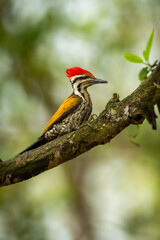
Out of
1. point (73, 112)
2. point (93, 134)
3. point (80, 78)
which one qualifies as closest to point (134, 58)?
point (93, 134)

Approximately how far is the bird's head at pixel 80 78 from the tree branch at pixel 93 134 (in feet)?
4.52

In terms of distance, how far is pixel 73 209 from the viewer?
761cm

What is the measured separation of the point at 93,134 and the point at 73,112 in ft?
3.91

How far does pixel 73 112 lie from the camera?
4.09m

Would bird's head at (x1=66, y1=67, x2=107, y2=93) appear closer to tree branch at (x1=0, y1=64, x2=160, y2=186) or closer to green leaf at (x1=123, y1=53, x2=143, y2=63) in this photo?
green leaf at (x1=123, y1=53, x2=143, y2=63)

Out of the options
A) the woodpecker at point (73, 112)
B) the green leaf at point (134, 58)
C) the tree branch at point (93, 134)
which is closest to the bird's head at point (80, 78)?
the woodpecker at point (73, 112)

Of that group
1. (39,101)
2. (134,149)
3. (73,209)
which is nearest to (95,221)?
(73,209)

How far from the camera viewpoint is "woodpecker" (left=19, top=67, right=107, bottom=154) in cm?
389

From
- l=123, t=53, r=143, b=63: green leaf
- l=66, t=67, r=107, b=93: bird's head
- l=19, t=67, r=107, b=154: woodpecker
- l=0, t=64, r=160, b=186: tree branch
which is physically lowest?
l=0, t=64, r=160, b=186: tree branch

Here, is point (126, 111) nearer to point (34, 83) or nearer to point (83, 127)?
point (83, 127)

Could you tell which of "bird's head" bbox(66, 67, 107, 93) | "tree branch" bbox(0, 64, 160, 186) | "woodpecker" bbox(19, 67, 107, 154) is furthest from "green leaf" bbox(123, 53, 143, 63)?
"bird's head" bbox(66, 67, 107, 93)

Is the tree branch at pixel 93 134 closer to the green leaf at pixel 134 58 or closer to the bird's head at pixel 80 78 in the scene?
the green leaf at pixel 134 58

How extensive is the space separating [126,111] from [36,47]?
220 inches

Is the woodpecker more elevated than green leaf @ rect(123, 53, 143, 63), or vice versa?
the woodpecker
